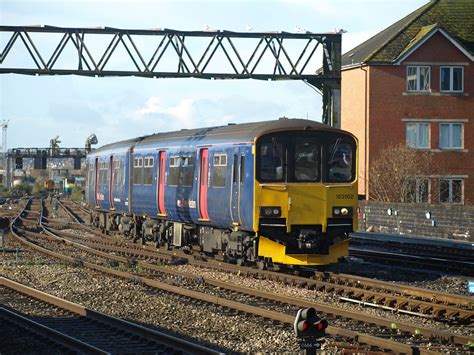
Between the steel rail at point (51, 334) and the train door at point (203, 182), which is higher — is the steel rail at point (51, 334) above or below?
below

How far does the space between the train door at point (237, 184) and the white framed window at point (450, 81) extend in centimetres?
2630

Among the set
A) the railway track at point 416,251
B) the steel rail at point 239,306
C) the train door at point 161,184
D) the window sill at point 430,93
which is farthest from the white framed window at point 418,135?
the steel rail at point 239,306

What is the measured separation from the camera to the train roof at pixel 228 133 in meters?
18.4

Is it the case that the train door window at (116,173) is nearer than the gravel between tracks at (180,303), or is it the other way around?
the gravel between tracks at (180,303)

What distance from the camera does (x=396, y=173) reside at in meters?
40.5

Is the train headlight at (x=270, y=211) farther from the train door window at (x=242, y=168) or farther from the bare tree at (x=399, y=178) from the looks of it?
the bare tree at (x=399, y=178)

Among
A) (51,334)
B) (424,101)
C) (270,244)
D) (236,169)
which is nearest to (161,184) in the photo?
(236,169)

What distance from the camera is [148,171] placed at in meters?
26.3

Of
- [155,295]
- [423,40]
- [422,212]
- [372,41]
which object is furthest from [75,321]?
[372,41]

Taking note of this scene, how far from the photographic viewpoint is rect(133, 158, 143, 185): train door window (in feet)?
89.1

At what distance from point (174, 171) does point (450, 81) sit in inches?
914

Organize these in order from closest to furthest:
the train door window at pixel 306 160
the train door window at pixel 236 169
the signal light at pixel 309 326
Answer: the signal light at pixel 309 326
the train door window at pixel 306 160
the train door window at pixel 236 169

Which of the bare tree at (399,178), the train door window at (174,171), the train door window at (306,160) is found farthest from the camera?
the bare tree at (399,178)

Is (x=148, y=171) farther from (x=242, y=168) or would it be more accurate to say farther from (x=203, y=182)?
(x=242, y=168)
